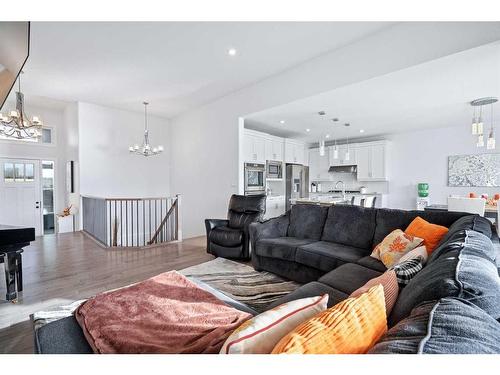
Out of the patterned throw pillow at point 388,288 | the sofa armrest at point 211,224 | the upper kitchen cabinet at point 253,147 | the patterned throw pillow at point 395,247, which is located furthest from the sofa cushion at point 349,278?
the upper kitchen cabinet at point 253,147

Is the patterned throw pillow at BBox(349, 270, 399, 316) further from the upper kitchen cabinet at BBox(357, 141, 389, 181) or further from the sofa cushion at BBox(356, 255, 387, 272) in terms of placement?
the upper kitchen cabinet at BBox(357, 141, 389, 181)

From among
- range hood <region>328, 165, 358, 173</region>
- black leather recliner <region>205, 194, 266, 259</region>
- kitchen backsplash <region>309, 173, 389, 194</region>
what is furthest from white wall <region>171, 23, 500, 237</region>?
kitchen backsplash <region>309, 173, 389, 194</region>

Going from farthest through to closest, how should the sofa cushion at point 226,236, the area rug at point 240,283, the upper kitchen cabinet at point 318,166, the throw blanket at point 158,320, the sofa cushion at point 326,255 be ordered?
the upper kitchen cabinet at point 318,166 → the sofa cushion at point 226,236 → the sofa cushion at point 326,255 → the area rug at point 240,283 → the throw blanket at point 158,320

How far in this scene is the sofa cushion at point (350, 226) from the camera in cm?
274

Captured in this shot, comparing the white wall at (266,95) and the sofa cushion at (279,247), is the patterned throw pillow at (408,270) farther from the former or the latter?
the white wall at (266,95)

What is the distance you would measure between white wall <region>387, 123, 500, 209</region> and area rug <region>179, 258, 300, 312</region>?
206 inches

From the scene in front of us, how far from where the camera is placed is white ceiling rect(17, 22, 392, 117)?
2.80 metres

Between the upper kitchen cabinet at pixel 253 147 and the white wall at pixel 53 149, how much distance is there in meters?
5.08

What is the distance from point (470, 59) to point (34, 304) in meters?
5.16

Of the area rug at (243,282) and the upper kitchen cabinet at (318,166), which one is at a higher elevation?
the upper kitchen cabinet at (318,166)

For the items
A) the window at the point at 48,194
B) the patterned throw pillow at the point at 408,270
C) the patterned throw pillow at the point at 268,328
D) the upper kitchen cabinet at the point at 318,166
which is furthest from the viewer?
the upper kitchen cabinet at the point at 318,166

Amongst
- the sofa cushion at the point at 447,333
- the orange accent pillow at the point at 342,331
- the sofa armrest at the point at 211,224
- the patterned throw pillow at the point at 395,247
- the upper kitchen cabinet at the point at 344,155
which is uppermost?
the upper kitchen cabinet at the point at 344,155
